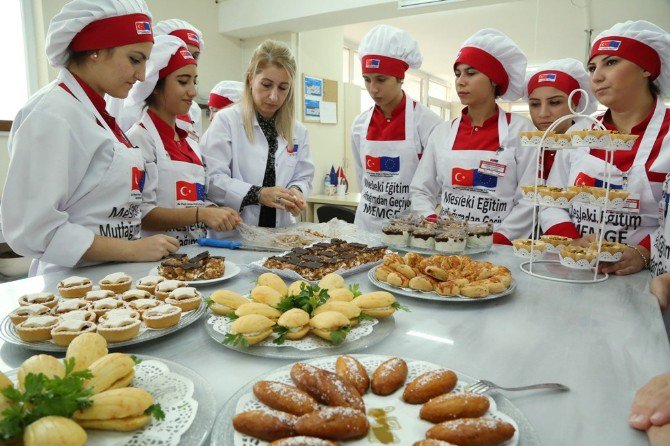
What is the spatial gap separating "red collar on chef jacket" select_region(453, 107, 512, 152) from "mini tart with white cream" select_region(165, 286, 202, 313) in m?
1.99

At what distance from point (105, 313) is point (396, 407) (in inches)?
32.2

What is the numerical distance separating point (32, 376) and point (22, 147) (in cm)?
117

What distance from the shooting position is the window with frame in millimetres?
4176

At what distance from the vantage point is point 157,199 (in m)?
2.43

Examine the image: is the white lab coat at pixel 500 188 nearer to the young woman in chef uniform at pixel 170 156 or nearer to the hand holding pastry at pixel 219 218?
the hand holding pastry at pixel 219 218

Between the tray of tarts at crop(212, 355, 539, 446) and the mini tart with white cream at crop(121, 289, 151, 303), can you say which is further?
the mini tart with white cream at crop(121, 289, 151, 303)

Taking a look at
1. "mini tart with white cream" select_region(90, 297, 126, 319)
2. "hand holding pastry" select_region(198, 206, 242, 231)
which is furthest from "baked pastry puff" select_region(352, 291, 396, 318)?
"hand holding pastry" select_region(198, 206, 242, 231)

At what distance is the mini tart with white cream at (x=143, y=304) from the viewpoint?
1.24 metres

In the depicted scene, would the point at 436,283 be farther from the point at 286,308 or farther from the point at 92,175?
the point at 92,175

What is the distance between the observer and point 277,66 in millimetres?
2795

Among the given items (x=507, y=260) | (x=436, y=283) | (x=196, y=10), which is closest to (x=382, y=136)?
(x=507, y=260)

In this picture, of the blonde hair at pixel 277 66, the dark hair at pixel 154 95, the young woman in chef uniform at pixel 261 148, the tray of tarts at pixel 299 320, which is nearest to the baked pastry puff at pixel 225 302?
the tray of tarts at pixel 299 320

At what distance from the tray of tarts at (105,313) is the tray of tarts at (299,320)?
106 millimetres

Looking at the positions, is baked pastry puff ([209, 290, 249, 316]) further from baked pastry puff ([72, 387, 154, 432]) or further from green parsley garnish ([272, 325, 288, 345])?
baked pastry puff ([72, 387, 154, 432])
